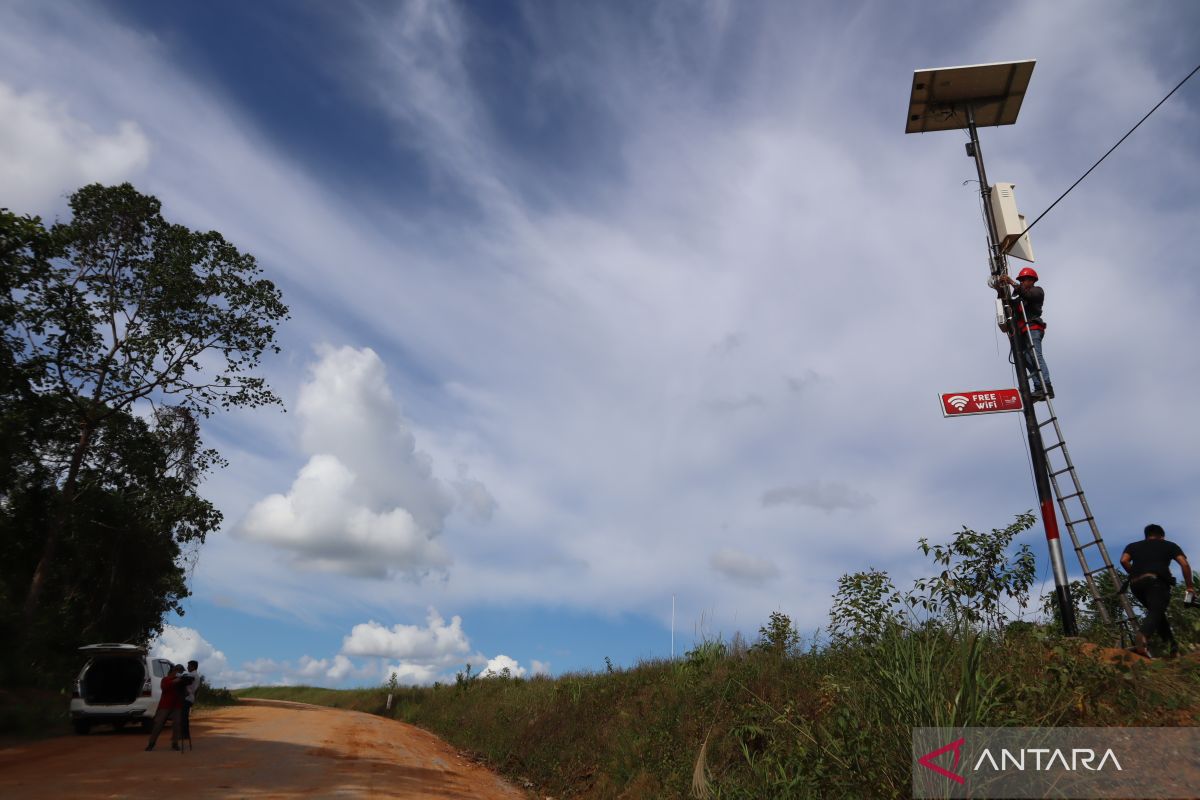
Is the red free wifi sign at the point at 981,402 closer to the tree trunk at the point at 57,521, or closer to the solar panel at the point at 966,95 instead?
the solar panel at the point at 966,95

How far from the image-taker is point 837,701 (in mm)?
8242

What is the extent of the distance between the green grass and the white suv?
8.05 metres

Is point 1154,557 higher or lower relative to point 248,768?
higher

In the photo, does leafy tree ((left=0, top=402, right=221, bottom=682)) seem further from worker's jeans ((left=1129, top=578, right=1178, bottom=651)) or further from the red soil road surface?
worker's jeans ((left=1129, top=578, right=1178, bottom=651))

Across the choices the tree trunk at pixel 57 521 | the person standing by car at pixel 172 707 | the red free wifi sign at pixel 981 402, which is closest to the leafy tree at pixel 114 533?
the tree trunk at pixel 57 521

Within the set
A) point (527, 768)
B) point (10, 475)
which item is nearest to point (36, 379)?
point (10, 475)

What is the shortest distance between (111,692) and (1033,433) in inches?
845

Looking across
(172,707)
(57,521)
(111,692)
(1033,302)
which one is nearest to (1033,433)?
(1033,302)

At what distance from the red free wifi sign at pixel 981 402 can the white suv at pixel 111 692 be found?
1763 centimetres

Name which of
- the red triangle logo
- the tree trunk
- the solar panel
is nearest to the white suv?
the tree trunk

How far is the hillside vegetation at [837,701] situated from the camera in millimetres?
6094

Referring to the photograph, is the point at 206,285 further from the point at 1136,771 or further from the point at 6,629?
the point at 1136,771

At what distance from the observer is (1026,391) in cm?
1034

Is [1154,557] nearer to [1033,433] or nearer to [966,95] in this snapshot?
[1033,433]
